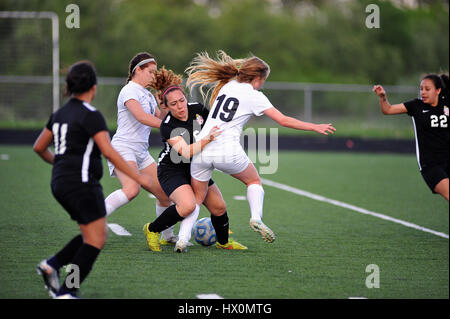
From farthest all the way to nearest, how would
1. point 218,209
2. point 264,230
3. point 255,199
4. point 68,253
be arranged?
point 218,209 → point 255,199 → point 264,230 → point 68,253

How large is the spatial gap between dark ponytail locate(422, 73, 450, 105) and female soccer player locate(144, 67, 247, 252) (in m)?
2.21

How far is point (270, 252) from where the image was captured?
6488 mm

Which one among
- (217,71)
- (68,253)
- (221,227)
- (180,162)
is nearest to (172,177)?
(180,162)

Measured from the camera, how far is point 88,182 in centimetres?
452

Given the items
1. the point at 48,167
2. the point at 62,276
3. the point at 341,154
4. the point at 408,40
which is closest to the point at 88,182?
the point at 62,276

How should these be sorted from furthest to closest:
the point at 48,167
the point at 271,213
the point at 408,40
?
the point at 408,40, the point at 48,167, the point at 271,213

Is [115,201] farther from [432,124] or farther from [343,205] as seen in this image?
[343,205]

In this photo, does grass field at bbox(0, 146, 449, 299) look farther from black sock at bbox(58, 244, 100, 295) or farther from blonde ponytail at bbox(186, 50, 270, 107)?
blonde ponytail at bbox(186, 50, 270, 107)

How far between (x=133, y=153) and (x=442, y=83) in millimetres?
3209

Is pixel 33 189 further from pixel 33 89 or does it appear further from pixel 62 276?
pixel 33 89

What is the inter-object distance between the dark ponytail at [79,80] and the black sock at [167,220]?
1.93m

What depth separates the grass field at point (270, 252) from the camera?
500cm

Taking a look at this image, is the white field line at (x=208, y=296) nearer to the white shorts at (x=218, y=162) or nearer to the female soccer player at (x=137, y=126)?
the white shorts at (x=218, y=162)

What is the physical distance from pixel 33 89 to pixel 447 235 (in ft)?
55.7
